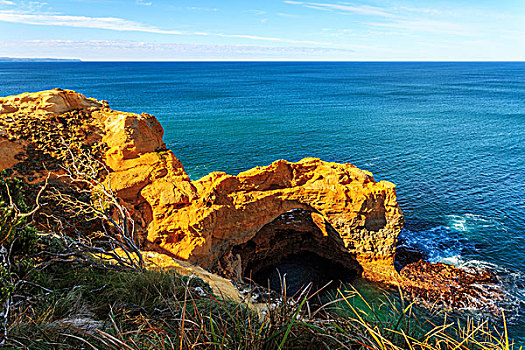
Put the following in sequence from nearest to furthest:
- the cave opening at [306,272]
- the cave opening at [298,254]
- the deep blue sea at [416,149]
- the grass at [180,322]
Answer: the grass at [180,322] < the cave opening at [298,254] < the cave opening at [306,272] < the deep blue sea at [416,149]

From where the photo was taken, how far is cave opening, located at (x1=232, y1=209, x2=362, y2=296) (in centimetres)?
2123

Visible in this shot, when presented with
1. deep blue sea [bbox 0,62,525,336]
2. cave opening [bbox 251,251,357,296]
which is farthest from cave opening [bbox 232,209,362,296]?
deep blue sea [bbox 0,62,525,336]

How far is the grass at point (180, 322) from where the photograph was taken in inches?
124

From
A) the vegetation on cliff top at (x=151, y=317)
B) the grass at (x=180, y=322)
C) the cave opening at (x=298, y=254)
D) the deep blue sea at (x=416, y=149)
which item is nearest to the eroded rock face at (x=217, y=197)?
the cave opening at (x=298, y=254)

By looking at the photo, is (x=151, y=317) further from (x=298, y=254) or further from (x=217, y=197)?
(x=298, y=254)

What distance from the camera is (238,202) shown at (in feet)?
60.2

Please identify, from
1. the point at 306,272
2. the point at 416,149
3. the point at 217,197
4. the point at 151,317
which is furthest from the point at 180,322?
the point at 416,149

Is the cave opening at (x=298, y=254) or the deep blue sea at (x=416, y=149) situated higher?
the deep blue sea at (x=416, y=149)

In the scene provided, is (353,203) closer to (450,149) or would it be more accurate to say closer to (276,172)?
(276,172)

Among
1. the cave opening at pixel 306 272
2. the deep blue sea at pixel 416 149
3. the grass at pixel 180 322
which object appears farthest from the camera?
the deep blue sea at pixel 416 149

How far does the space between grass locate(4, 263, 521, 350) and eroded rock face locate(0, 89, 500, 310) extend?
29.1ft

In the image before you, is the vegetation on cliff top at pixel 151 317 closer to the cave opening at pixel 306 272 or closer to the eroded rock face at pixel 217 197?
the eroded rock face at pixel 217 197

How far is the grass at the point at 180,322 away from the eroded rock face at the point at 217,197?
887 centimetres

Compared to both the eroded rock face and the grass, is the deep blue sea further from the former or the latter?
the grass
